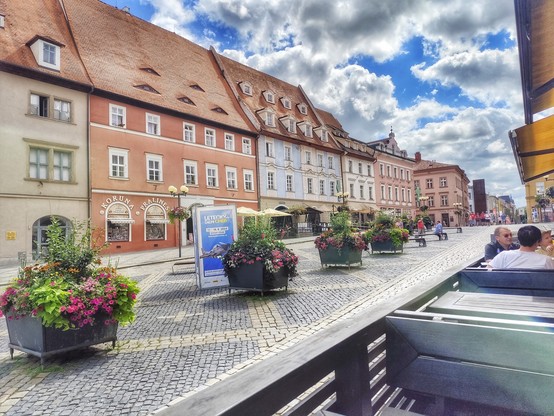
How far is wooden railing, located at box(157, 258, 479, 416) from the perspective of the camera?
1161 millimetres

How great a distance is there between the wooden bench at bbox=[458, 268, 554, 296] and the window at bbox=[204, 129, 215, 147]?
86.0ft

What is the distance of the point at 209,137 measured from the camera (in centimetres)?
2859

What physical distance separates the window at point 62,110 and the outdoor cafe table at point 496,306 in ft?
74.3

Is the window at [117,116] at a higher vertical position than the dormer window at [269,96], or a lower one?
lower

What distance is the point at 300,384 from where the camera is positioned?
4.57 ft

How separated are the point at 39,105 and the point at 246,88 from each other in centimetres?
1900

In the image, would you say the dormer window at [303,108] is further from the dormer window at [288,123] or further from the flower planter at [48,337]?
the flower planter at [48,337]

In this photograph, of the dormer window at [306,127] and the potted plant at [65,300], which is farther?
the dormer window at [306,127]

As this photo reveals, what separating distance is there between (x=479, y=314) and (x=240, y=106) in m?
32.5

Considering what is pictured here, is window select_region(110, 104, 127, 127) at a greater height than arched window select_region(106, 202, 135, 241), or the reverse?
window select_region(110, 104, 127, 127)

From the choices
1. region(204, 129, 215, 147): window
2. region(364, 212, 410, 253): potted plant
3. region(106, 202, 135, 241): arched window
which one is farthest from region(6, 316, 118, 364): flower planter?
region(204, 129, 215, 147): window

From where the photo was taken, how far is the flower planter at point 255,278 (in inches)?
312

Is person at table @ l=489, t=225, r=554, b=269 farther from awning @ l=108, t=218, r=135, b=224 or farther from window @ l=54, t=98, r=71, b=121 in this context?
window @ l=54, t=98, r=71, b=121

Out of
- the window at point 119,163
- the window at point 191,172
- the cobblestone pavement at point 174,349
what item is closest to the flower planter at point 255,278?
the cobblestone pavement at point 174,349
